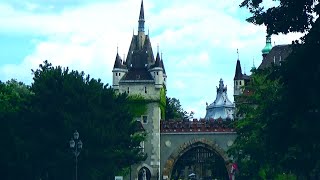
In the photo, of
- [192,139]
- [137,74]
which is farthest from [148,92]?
[192,139]

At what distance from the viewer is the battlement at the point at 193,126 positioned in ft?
282

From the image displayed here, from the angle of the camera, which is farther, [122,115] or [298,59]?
[122,115]

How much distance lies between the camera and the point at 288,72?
24.7 meters

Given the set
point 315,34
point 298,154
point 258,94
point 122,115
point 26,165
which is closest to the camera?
point 315,34

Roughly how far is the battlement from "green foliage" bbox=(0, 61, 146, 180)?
29.1 metres

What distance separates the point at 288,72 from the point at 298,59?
0.72 metres

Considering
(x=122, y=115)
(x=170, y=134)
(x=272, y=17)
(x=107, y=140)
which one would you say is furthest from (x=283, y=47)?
(x=272, y=17)

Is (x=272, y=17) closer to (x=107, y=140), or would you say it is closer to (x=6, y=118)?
(x=107, y=140)

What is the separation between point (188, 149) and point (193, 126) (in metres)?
2.77

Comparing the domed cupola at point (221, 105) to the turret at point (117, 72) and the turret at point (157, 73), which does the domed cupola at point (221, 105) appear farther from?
the turret at point (117, 72)

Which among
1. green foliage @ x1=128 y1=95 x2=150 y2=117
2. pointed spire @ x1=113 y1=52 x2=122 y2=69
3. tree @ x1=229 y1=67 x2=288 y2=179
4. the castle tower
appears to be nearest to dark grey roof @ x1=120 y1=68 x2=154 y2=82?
the castle tower

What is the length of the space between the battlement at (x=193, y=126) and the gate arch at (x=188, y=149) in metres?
1.35

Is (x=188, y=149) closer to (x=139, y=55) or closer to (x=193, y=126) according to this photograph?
(x=193, y=126)

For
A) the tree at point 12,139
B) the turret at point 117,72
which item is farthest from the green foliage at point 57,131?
the turret at point 117,72
